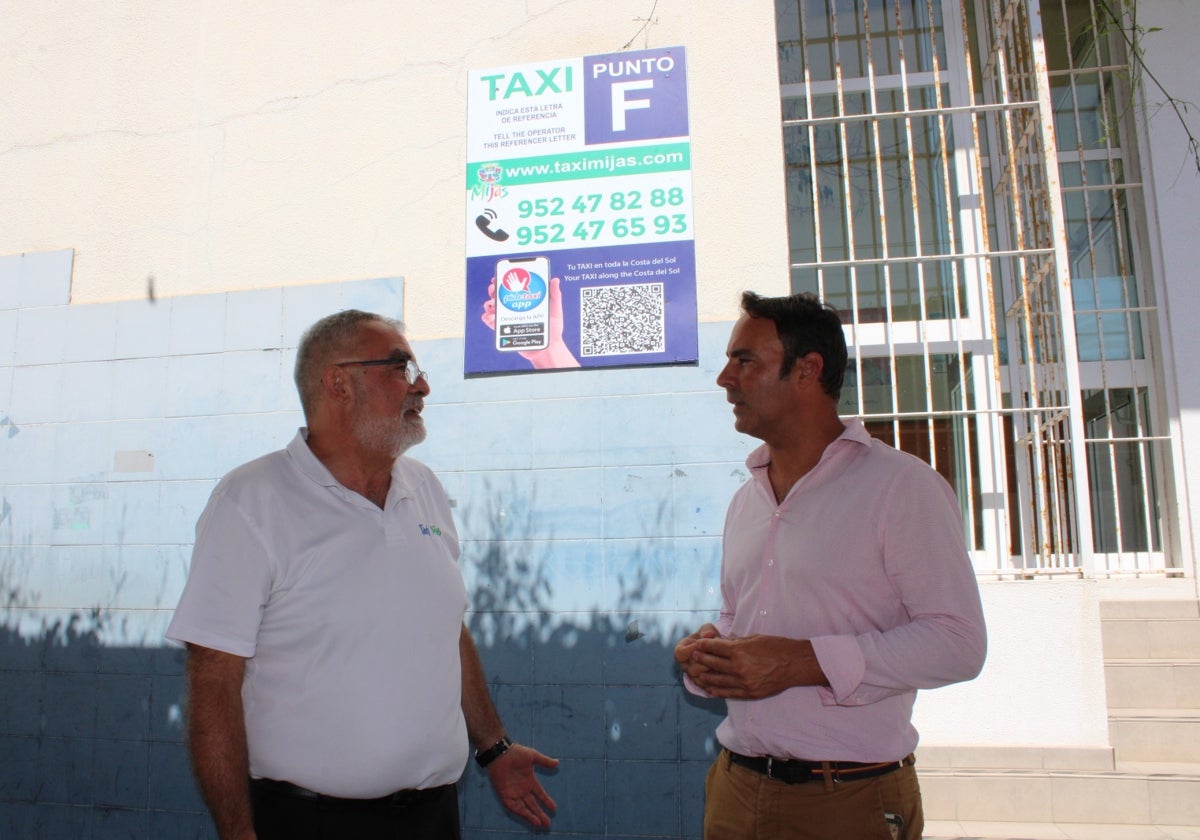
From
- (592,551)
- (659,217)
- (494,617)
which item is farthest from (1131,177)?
(494,617)

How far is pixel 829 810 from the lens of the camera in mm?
1855

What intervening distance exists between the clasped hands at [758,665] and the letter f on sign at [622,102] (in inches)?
113

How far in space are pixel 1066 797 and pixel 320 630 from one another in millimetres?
3372

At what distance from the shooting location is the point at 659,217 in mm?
3963

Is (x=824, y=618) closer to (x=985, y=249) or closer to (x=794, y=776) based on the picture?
(x=794, y=776)

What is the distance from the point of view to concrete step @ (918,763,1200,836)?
3824 mm

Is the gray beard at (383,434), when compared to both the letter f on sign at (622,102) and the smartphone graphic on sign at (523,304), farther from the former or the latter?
the letter f on sign at (622,102)

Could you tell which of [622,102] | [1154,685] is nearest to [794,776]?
[622,102]

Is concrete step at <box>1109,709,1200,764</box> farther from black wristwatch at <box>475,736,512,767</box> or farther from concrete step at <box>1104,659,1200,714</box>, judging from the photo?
black wristwatch at <box>475,736,512,767</box>

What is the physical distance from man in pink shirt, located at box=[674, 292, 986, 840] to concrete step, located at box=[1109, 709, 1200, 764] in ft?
9.66

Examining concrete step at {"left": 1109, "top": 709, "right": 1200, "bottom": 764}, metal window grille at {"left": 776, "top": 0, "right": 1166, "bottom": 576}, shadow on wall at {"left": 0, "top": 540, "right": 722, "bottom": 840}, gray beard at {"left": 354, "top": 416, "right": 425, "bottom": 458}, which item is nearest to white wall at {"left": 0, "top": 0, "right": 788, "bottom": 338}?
metal window grille at {"left": 776, "top": 0, "right": 1166, "bottom": 576}

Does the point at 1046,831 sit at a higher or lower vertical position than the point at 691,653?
lower

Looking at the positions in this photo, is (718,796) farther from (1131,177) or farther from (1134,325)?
(1131,177)

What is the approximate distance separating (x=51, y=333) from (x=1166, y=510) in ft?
20.8
